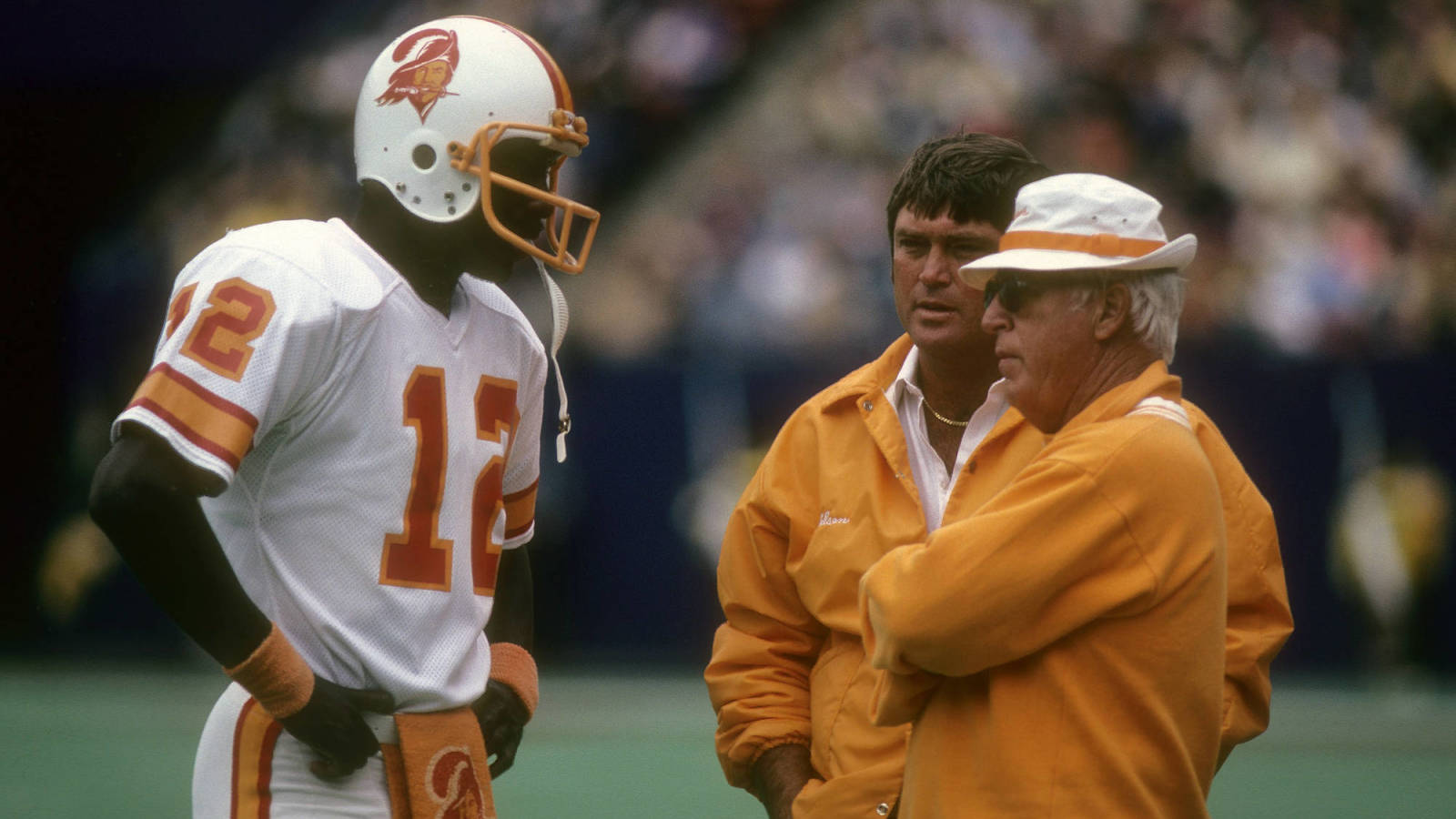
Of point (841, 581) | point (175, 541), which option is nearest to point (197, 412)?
point (175, 541)

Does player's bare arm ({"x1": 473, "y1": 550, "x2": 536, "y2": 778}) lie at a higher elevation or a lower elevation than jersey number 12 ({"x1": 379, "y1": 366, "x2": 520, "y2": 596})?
lower

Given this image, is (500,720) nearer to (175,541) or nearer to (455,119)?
(175,541)

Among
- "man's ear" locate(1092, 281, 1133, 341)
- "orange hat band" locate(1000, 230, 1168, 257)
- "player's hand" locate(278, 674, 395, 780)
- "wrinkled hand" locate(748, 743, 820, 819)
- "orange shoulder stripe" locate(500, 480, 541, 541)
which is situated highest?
"orange hat band" locate(1000, 230, 1168, 257)

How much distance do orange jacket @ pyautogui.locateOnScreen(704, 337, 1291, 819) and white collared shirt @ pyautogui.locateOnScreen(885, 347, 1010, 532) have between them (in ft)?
0.15

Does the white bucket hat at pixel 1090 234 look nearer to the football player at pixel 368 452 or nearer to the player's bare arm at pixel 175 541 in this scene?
the football player at pixel 368 452

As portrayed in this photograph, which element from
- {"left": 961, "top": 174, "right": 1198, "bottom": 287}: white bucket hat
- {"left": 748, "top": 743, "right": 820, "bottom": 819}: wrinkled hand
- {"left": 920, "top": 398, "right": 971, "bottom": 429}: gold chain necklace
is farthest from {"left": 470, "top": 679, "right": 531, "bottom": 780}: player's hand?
{"left": 961, "top": 174, "right": 1198, "bottom": 287}: white bucket hat

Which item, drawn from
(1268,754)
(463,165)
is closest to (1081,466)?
(463,165)

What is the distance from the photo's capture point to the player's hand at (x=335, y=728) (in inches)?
109

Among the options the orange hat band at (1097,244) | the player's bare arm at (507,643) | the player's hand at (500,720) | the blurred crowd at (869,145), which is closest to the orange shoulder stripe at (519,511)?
the player's bare arm at (507,643)

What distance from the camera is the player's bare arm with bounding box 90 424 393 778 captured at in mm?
2596

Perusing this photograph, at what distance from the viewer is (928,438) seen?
3.45 meters

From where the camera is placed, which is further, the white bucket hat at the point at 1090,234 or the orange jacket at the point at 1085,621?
the white bucket hat at the point at 1090,234

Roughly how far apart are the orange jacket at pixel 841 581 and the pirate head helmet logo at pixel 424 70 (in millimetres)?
990

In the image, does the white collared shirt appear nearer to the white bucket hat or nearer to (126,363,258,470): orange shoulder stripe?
the white bucket hat
